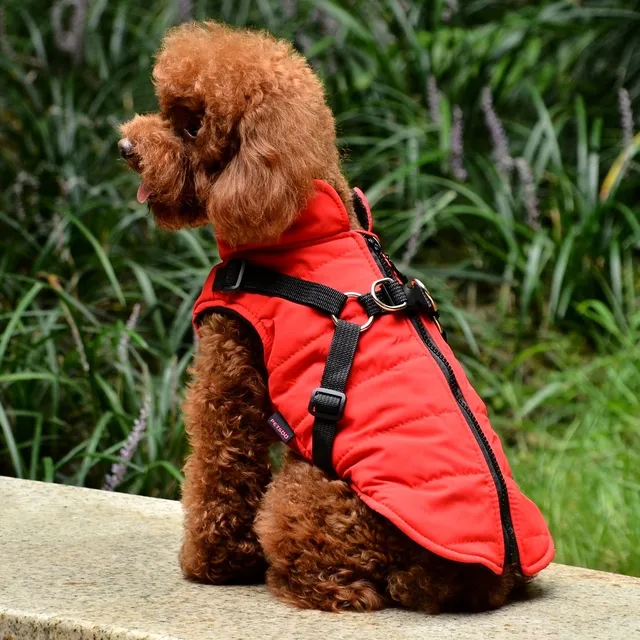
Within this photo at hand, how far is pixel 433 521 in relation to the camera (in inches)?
73.5

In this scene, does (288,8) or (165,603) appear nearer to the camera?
(165,603)

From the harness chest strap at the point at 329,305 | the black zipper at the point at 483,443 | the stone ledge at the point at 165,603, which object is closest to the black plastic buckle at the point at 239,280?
the harness chest strap at the point at 329,305

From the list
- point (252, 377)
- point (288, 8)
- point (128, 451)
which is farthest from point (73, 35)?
point (252, 377)

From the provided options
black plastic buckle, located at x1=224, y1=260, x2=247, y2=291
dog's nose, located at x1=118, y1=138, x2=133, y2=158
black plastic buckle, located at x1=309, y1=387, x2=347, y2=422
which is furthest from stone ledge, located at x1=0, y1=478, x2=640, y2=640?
dog's nose, located at x1=118, y1=138, x2=133, y2=158

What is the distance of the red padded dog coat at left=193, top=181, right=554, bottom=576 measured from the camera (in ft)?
6.23

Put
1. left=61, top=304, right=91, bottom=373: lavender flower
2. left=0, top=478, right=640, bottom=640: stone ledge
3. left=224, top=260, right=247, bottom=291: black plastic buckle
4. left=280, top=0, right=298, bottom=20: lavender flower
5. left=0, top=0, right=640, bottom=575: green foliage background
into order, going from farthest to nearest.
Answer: left=280, top=0, right=298, bottom=20: lavender flower
left=0, top=0, right=640, bottom=575: green foliage background
left=61, top=304, right=91, bottom=373: lavender flower
left=224, top=260, right=247, bottom=291: black plastic buckle
left=0, top=478, right=640, bottom=640: stone ledge

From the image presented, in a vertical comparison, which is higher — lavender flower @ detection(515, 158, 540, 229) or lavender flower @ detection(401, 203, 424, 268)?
lavender flower @ detection(515, 158, 540, 229)

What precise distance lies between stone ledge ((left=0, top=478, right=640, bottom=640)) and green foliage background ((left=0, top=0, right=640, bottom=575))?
1.78 ft

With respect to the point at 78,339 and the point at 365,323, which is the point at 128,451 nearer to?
the point at 78,339

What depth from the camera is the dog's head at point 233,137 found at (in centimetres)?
196

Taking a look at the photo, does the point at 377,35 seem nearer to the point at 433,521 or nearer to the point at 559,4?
the point at 559,4

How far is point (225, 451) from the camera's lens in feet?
6.94

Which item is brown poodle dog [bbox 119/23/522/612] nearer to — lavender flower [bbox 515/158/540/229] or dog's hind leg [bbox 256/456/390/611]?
dog's hind leg [bbox 256/456/390/611]

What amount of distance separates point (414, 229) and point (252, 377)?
2004 millimetres
